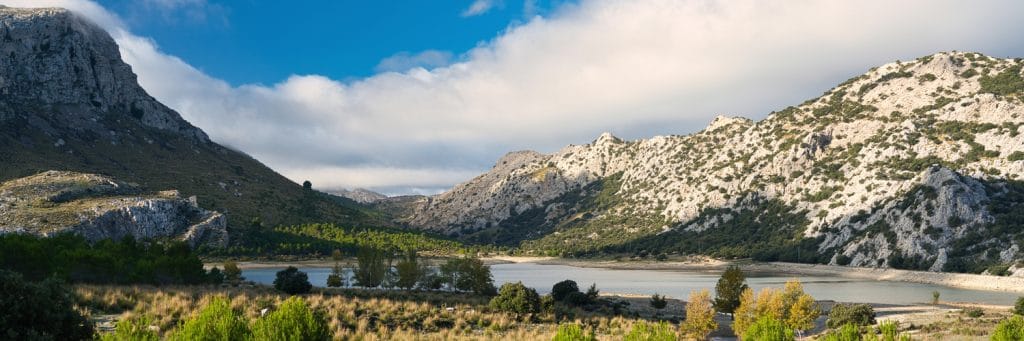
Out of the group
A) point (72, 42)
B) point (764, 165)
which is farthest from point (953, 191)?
point (72, 42)

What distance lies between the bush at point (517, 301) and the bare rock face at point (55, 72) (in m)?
156

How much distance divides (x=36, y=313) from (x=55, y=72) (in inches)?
7896

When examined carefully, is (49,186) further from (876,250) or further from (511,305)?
(876,250)

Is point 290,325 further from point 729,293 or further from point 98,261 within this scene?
point 729,293

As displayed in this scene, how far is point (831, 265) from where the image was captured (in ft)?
413

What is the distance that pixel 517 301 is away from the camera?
49875mm

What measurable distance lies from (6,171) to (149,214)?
30868mm

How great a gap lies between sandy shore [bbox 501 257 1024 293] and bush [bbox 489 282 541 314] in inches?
3246

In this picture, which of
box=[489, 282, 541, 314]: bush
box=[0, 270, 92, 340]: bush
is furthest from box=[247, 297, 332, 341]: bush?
box=[489, 282, 541, 314]: bush

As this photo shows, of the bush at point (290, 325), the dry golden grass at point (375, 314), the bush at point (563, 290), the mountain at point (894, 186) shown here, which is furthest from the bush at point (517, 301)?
the mountain at point (894, 186)

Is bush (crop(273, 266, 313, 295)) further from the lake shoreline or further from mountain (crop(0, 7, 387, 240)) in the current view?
mountain (crop(0, 7, 387, 240))

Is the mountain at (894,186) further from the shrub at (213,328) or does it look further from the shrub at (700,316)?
the shrub at (213,328)

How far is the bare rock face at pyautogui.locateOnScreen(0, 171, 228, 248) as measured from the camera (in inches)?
3829

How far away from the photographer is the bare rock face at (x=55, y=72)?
15975cm
